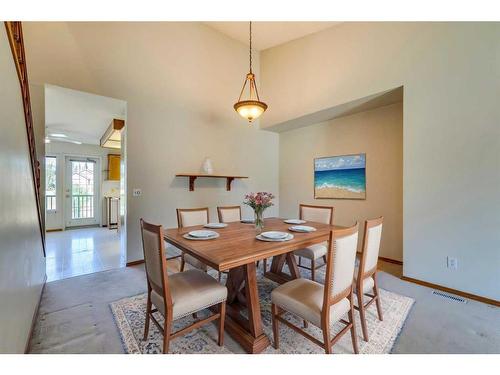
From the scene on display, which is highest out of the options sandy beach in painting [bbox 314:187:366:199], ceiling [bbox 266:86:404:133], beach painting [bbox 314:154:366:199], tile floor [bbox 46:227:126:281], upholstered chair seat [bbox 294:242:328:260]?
ceiling [bbox 266:86:404:133]

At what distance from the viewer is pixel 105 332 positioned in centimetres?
183

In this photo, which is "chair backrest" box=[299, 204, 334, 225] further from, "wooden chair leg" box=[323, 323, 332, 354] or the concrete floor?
"wooden chair leg" box=[323, 323, 332, 354]

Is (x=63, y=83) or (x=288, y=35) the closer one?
(x=63, y=83)

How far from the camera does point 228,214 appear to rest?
313 cm

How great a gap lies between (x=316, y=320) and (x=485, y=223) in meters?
2.21

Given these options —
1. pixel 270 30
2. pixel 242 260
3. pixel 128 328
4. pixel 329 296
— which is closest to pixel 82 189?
pixel 128 328

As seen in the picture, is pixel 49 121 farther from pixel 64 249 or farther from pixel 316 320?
pixel 316 320

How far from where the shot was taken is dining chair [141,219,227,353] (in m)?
1.46

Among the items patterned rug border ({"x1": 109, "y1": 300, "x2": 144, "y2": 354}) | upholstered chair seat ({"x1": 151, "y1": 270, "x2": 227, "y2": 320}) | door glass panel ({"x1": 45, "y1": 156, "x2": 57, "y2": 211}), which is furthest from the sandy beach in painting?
door glass panel ({"x1": 45, "y1": 156, "x2": 57, "y2": 211})

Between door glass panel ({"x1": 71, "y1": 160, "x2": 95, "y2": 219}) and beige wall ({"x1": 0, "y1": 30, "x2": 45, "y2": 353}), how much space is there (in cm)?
557

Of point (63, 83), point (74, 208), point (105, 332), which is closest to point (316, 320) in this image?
point (105, 332)

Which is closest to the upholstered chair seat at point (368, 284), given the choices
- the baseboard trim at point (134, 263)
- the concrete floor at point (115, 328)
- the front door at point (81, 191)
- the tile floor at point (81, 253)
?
the concrete floor at point (115, 328)

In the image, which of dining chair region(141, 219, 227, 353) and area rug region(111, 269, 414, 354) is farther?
area rug region(111, 269, 414, 354)

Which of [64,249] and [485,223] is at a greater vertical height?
[485,223]
